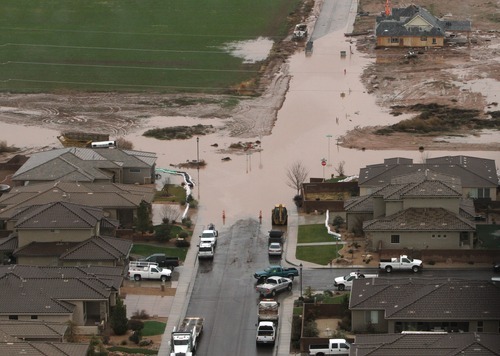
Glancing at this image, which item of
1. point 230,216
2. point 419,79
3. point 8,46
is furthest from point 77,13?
point 230,216

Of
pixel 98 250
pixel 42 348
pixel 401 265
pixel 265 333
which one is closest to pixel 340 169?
pixel 401 265

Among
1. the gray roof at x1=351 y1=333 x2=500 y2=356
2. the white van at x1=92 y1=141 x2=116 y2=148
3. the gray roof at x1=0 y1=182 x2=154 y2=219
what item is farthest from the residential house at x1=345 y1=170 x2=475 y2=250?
the white van at x1=92 y1=141 x2=116 y2=148

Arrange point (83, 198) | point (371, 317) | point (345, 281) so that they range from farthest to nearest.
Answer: point (83, 198) < point (345, 281) < point (371, 317)

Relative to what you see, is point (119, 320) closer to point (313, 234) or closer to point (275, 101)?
point (313, 234)

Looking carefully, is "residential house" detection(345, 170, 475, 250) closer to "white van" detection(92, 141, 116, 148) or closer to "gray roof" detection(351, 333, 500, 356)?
"gray roof" detection(351, 333, 500, 356)

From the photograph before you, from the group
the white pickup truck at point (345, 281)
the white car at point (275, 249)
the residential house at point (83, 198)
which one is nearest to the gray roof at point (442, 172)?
the white car at point (275, 249)
